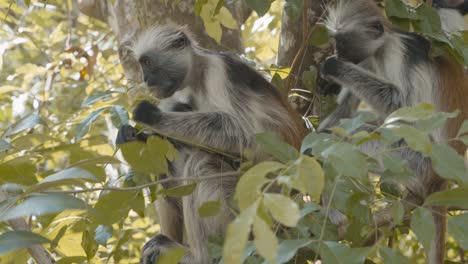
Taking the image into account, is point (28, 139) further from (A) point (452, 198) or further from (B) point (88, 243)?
(A) point (452, 198)

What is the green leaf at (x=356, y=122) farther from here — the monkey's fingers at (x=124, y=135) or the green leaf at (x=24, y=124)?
the monkey's fingers at (x=124, y=135)

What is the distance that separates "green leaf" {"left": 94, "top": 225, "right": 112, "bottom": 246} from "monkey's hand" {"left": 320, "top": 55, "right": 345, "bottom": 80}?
200cm

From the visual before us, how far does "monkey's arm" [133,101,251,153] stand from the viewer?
15.0ft

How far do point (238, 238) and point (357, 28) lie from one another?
3824 mm

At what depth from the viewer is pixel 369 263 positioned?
3309 mm

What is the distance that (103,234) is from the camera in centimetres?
387

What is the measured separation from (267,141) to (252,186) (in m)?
0.97

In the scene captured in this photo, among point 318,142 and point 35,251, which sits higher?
point 318,142

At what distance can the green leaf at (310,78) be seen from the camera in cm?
497

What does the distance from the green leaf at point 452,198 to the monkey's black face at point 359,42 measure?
2622mm

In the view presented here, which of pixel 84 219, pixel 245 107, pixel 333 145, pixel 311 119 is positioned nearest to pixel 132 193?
pixel 84 219

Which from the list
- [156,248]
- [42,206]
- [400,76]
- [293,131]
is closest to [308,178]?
[42,206]

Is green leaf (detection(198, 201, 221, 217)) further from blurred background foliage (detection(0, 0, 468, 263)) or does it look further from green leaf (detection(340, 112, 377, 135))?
green leaf (detection(340, 112, 377, 135))

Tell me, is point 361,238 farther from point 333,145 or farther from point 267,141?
point 333,145
